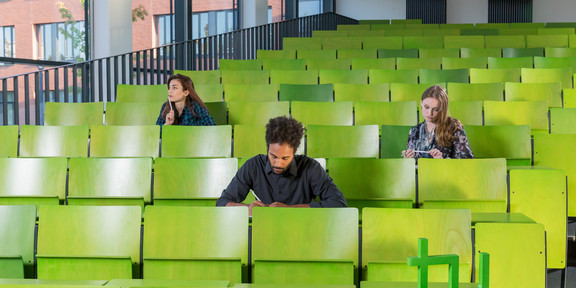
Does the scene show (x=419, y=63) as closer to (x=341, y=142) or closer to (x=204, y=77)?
(x=204, y=77)

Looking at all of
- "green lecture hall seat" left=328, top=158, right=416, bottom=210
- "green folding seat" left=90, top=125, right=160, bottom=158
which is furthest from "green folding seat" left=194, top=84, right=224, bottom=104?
"green lecture hall seat" left=328, top=158, right=416, bottom=210

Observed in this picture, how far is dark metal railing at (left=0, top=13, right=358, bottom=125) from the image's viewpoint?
5.48m

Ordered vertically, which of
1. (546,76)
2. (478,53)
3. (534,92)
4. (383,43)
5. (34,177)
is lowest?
(34,177)

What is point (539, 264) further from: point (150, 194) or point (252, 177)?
point (150, 194)

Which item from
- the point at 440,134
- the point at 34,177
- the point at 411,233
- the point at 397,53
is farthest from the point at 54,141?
the point at 397,53

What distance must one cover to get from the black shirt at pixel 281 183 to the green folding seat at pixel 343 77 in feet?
9.84

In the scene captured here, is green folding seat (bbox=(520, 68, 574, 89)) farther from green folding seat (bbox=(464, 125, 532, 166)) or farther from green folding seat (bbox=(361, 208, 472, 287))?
green folding seat (bbox=(361, 208, 472, 287))

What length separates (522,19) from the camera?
44.7ft

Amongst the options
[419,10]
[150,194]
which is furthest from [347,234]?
[419,10]

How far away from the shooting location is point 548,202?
11.0ft

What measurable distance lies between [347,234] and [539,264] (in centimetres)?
69

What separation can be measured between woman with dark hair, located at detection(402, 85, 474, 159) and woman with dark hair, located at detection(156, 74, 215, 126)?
141 cm

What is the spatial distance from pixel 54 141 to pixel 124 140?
458 mm

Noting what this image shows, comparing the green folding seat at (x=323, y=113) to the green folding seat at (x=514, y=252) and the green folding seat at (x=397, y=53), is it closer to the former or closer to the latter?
the green folding seat at (x=514, y=252)
